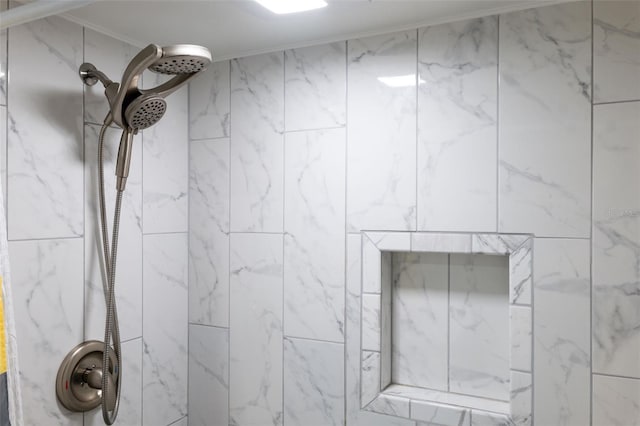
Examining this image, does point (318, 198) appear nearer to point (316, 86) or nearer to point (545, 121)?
point (316, 86)

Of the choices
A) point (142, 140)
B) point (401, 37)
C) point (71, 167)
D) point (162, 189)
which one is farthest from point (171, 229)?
point (401, 37)

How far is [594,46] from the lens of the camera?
4.69 feet

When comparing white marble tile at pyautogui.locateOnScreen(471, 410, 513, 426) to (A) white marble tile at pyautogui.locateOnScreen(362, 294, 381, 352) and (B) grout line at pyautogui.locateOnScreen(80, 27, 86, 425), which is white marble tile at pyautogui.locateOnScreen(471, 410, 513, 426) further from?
(B) grout line at pyautogui.locateOnScreen(80, 27, 86, 425)

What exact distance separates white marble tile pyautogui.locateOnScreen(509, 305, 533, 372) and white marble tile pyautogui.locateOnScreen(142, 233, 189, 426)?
1.24 m

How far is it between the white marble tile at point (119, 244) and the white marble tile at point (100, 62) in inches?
2.1

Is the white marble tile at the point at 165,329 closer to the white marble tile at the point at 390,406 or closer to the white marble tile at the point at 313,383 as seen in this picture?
the white marble tile at the point at 313,383

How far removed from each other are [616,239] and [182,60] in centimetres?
129

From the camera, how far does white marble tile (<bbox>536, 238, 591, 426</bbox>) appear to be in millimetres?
1438

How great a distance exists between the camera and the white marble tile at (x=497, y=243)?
4.96ft

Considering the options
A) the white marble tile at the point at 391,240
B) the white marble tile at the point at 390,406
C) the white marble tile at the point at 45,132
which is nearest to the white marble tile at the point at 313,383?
the white marble tile at the point at 390,406

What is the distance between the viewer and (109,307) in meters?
1.58

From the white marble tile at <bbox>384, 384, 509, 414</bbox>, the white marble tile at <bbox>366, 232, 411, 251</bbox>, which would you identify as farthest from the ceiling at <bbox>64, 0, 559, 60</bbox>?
the white marble tile at <bbox>384, 384, 509, 414</bbox>

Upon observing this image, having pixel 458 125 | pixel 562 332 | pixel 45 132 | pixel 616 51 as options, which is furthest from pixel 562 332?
pixel 45 132

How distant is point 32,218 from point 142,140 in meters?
0.50
